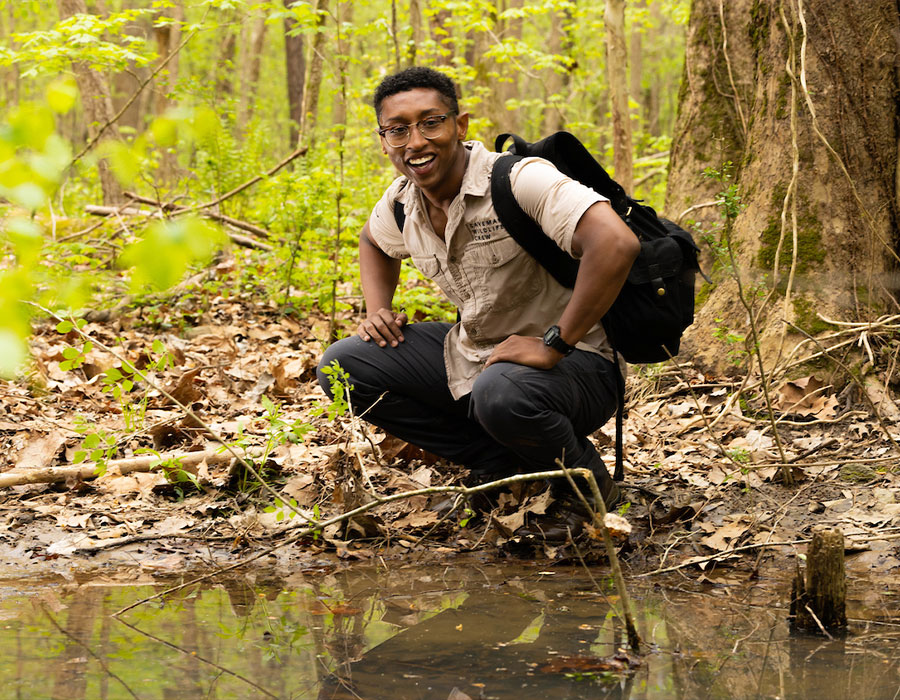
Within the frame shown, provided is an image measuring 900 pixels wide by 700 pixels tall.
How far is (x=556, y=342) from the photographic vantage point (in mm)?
3564

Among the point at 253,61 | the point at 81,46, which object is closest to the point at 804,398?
the point at 81,46

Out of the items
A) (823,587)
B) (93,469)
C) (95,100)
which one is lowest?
(823,587)

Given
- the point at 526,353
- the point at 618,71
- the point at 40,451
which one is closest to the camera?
the point at 526,353

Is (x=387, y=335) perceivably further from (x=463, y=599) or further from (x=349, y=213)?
(x=349, y=213)

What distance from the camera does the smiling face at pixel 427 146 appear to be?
12.1ft

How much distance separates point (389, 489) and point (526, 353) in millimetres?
1144

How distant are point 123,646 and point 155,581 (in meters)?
0.77

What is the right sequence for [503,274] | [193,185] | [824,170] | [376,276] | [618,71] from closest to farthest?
[503,274] → [376,276] → [824,170] → [618,71] → [193,185]

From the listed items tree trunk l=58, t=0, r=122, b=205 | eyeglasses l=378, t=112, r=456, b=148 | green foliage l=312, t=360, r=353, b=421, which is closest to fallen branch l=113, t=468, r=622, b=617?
green foliage l=312, t=360, r=353, b=421

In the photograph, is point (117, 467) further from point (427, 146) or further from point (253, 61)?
point (253, 61)

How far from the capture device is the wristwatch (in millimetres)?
3559

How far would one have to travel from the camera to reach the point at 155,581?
344 centimetres

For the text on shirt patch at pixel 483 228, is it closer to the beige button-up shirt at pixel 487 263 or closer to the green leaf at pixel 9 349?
the beige button-up shirt at pixel 487 263

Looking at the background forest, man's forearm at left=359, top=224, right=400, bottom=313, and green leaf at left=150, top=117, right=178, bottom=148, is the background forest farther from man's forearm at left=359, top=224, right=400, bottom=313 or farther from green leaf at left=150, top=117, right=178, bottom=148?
man's forearm at left=359, top=224, right=400, bottom=313
